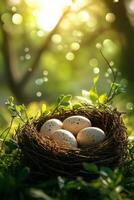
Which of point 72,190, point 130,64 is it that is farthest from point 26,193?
point 130,64

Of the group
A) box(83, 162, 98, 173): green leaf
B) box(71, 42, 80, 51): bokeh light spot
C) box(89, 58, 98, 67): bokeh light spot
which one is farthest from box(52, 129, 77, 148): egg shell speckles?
box(89, 58, 98, 67): bokeh light spot

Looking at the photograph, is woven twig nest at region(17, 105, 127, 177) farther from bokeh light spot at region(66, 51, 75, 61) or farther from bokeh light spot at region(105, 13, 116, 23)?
bokeh light spot at region(66, 51, 75, 61)

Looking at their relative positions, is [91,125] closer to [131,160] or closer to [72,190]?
[131,160]

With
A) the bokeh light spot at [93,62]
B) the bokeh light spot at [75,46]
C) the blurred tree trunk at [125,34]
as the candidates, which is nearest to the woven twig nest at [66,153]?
the blurred tree trunk at [125,34]

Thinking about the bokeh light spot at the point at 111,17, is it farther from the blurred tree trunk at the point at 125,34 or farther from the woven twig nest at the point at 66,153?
the woven twig nest at the point at 66,153

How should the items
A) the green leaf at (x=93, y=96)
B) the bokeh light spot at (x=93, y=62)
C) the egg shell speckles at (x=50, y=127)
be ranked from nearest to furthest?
1. the egg shell speckles at (x=50, y=127)
2. the green leaf at (x=93, y=96)
3. the bokeh light spot at (x=93, y=62)
